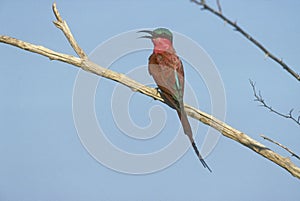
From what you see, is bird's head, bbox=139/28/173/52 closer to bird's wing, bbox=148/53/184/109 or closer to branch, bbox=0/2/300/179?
bird's wing, bbox=148/53/184/109

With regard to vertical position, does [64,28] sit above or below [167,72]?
above

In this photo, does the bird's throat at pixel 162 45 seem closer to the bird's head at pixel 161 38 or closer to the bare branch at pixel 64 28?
the bird's head at pixel 161 38

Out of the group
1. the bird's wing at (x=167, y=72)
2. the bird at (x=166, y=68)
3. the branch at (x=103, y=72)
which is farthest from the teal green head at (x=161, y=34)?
the branch at (x=103, y=72)

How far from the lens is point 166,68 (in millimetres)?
3123

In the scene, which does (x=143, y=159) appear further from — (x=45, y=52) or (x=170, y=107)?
(x=45, y=52)

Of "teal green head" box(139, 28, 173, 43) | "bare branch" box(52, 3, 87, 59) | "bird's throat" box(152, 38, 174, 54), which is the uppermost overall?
"teal green head" box(139, 28, 173, 43)

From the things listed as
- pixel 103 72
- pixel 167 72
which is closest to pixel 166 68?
pixel 167 72

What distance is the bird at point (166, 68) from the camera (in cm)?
283

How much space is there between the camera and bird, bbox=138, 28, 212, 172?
2830 millimetres

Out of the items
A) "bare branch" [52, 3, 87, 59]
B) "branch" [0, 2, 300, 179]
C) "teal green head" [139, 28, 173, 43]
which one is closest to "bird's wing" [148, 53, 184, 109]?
"teal green head" [139, 28, 173, 43]

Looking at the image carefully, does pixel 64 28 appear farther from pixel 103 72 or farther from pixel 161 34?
pixel 161 34

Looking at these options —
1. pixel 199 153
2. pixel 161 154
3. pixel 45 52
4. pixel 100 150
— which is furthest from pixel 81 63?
pixel 199 153

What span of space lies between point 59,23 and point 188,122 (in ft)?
3.02

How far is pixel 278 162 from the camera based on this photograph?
1821 millimetres
